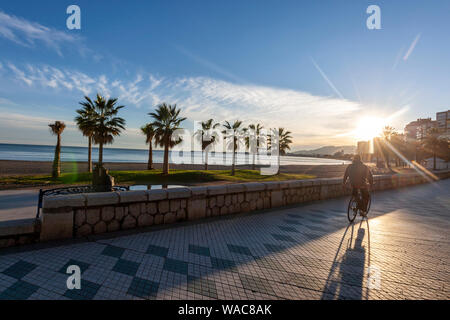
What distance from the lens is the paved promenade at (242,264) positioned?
299cm

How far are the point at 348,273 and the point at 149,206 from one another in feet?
14.0

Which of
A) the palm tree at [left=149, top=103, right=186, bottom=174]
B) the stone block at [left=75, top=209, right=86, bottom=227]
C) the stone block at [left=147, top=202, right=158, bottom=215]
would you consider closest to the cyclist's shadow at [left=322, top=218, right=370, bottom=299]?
the stone block at [left=147, top=202, right=158, bottom=215]

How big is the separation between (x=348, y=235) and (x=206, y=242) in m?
3.44

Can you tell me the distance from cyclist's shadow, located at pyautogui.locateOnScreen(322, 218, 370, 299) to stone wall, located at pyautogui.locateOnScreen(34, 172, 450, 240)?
10.4ft

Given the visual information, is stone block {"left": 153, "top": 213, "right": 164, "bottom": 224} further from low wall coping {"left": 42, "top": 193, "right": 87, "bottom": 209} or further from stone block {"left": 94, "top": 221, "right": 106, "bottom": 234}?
low wall coping {"left": 42, "top": 193, "right": 87, "bottom": 209}

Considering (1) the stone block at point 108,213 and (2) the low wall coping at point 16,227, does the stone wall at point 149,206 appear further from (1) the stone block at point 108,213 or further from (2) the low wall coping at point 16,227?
(2) the low wall coping at point 16,227

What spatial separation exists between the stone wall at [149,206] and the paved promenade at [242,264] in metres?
0.45

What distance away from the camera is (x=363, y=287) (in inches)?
125

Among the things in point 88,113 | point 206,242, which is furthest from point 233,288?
point 88,113

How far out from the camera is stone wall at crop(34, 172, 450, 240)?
4531 mm

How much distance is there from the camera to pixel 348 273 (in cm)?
357

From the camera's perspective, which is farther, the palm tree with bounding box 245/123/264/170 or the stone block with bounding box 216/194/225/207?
the palm tree with bounding box 245/123/264/170

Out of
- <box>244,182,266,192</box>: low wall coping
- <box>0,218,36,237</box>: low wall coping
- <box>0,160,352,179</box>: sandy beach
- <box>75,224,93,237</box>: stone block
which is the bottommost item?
<box>0,160,352,179</box>: sandy beach

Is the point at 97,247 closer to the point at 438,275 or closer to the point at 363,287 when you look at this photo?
the point at 363,287
